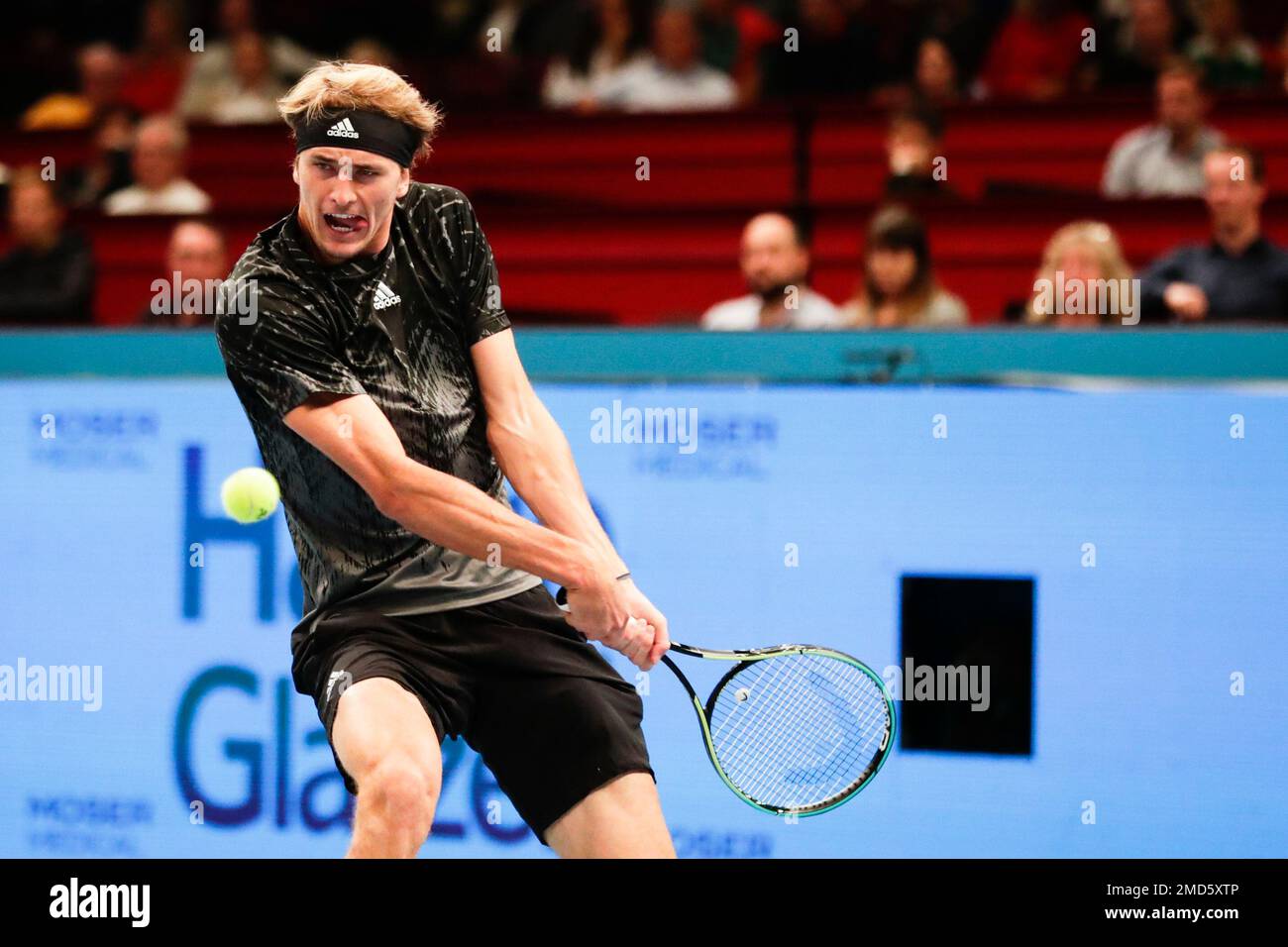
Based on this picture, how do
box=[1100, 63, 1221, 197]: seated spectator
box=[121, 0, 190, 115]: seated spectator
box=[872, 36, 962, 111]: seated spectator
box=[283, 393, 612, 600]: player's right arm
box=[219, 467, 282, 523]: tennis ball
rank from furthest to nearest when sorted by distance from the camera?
box=[121, 0, 190, 115]: seated spectator
box=[872, 36, 962, 111]: seated spectator
box=[1100, 63, 1221, 197]: seated spectator
box=[219, 467, 282, 523]: tennis ball
box=[283, 393, 612, 600]: player's right arm

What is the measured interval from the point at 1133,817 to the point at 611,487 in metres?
1.69

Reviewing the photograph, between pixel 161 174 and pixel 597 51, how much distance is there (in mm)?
2238

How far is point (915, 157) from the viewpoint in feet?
22.5

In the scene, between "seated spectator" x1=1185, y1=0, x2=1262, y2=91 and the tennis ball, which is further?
"seated spectator" x1=1185, y1=0, x2=1262, y2=91

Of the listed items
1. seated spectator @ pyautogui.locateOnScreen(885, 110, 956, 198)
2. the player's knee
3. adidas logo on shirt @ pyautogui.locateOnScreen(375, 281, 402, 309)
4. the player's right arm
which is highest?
seated spectator @ pyautogui.locateOnScreen(885, 110, 956, 198)

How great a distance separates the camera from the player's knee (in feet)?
10.2

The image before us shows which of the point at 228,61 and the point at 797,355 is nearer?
the point at 797,355

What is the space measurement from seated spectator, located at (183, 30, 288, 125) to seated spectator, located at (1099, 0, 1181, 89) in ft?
13.2

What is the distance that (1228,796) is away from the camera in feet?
15.1

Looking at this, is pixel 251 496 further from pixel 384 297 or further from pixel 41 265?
pixel 41 265

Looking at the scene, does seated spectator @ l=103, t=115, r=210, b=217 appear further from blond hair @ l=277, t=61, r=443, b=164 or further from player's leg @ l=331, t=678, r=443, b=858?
player's leg @ l=331, t=678, r=443, b=858

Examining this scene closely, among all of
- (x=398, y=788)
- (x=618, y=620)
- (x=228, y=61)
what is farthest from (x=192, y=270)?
(x=398, y=788)

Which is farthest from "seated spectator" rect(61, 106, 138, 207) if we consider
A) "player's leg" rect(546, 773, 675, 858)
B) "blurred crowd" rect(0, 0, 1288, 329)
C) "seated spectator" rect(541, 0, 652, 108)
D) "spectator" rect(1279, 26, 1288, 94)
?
"player's leg" rect(546, 773, 675, 858)

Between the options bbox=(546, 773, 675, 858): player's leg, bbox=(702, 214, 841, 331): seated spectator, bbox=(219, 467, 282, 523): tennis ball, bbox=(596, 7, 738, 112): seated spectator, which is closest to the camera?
bbox=(546, 773, 675, 858): player's leg
